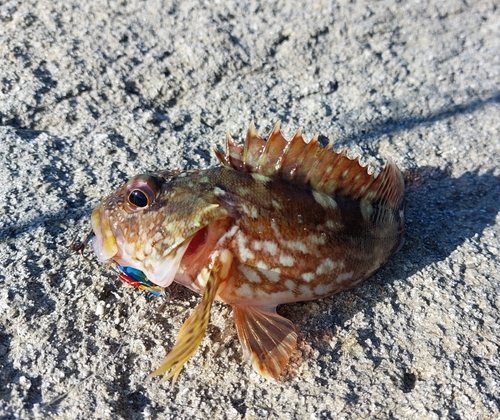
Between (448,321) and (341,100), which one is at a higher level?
(341,100)

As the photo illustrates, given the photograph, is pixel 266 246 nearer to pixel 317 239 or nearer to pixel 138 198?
pixel 317 239

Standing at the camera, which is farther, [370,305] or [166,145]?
[166,145]

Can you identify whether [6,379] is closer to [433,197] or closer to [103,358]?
[103,358]

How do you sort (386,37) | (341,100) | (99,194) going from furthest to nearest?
→ (386,37)
(341,100)
(99,194)

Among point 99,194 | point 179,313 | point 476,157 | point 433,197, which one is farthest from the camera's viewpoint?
point 476,157

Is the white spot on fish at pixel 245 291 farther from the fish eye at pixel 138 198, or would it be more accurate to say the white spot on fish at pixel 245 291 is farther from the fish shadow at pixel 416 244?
the fish eye at pixel 138 198

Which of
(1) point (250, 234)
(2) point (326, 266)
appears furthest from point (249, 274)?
(2) point (326, 266)

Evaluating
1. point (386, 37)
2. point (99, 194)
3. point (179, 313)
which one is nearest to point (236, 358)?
point (179, 313)
